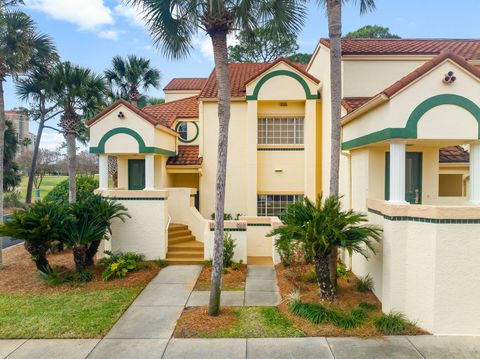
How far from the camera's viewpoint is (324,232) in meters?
7.83

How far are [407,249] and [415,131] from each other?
9.22 feet

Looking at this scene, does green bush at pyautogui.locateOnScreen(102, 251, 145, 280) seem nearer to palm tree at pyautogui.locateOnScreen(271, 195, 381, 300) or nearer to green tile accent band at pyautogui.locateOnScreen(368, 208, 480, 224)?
palm tree at pyautogui.locateOnScreen(271, 195, 381, 300)

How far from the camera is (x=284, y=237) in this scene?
26.6ft

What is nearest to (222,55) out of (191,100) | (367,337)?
(367,337)

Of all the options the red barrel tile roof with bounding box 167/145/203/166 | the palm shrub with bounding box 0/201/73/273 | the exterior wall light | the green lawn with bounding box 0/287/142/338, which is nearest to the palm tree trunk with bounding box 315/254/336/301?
the exterior wall light

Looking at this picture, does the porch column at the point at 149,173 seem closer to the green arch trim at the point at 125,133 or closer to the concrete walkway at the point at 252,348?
the green arch trim at the point at 125,133

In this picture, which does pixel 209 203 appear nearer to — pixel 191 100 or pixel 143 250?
pixel 143 250

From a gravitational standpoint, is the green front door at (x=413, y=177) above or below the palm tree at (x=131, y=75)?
below

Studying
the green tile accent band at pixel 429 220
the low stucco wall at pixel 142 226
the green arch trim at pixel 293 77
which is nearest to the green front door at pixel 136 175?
the low stucco wall at pixel 142 226

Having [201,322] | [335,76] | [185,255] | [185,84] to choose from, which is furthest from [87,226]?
[185,84]

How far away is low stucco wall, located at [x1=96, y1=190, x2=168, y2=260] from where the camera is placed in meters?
12.2

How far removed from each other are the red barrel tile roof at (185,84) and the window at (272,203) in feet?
41.4

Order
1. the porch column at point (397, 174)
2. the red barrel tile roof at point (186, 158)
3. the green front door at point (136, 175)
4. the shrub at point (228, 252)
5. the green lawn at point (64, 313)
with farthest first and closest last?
the red barrel tile roof at point (186, 158) → the green front door at point (136, 175) → the shrub at point (228, 252) → the porch column at point (397, 174) → the green lawn at point (64, 313)

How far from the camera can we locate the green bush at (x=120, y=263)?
35.2 feet
